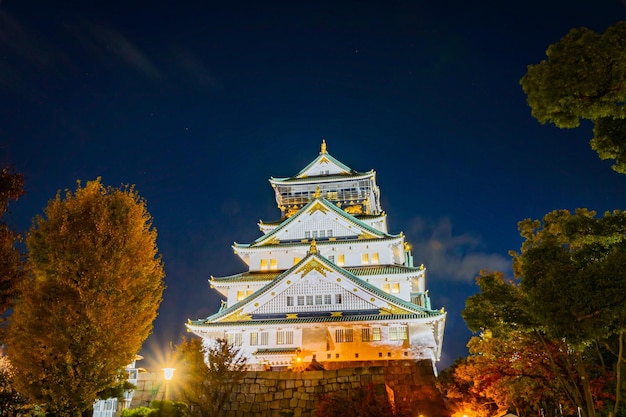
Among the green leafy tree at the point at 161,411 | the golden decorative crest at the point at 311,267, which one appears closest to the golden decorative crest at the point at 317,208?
the golden decorative crest at the point at 311,267

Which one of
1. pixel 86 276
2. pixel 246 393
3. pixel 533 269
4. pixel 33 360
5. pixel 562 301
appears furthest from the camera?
pixel 246 393

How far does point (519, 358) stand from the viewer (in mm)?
20844

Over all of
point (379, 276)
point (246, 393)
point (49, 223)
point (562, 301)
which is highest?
point (379, 276)

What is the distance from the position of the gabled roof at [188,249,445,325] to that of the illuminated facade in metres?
0.07

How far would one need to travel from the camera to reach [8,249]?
15438 millimetres

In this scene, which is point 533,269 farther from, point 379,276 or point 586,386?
point 379,276

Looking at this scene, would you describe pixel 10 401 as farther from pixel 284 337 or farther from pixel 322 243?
pixel 322 243

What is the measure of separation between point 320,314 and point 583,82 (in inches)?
1118

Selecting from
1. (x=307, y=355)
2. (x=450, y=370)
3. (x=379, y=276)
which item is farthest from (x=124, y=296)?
(x=379, y=276)

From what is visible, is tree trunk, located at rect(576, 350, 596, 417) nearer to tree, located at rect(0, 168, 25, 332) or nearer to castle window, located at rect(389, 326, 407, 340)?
tree, located at rect(0, 168, 25, 332)

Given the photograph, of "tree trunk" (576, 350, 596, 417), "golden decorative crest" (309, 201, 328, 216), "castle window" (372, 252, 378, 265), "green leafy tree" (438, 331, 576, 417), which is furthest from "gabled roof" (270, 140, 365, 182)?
"tree trunk" (576, 350, 596, 417)

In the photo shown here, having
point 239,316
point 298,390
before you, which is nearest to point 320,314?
point 239,316

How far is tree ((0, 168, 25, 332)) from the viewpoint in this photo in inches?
602

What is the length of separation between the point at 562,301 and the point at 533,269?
1.73m
